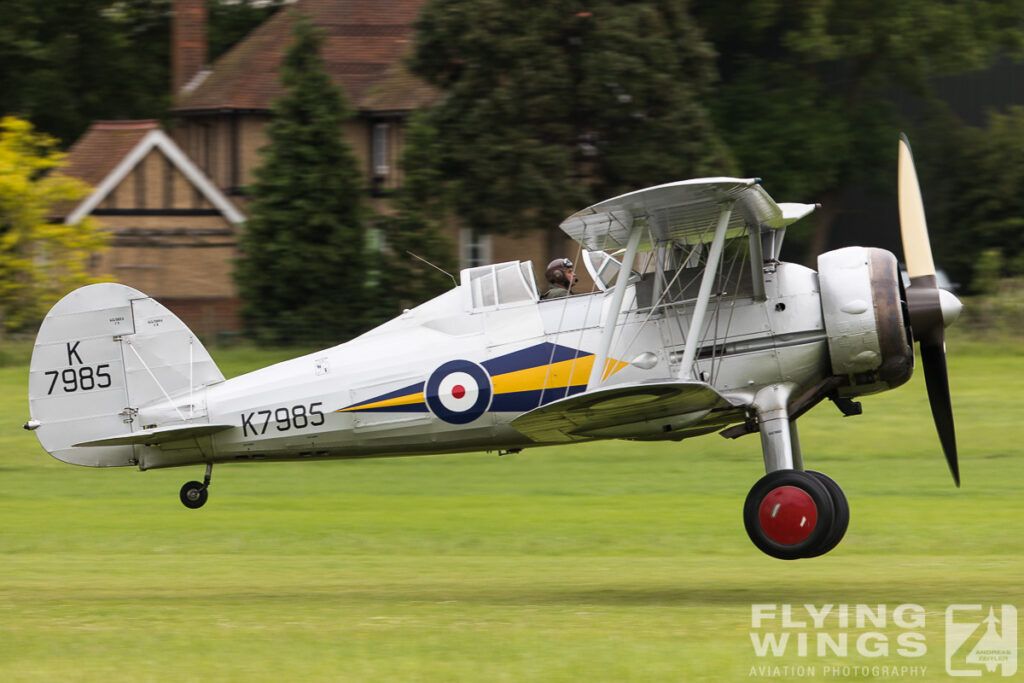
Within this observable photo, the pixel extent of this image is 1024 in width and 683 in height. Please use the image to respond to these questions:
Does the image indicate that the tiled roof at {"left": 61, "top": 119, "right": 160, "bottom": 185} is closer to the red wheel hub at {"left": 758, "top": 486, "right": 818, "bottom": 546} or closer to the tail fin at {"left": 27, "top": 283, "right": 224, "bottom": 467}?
the tail fin at {"left": 27, "top": 283, "right": 224, "bottom": 467}

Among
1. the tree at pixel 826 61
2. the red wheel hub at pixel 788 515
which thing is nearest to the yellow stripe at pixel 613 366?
the red wheel hub at pixel 788 515

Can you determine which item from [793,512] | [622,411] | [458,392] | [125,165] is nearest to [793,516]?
[793,512]

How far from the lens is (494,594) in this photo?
11367mm

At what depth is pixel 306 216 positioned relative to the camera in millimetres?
31891

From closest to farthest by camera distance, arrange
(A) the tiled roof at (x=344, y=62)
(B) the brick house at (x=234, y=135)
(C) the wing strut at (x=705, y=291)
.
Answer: (C) the wing strut at (x=705, y=291), (B) the brick house at (x=234, y=135), (A) the tiled roof at (x=344, y=62)

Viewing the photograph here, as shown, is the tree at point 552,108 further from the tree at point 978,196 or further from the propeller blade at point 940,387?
the propeller blade at point 940,387

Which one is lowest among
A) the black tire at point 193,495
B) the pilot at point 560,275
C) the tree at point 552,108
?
the tree at point 552,108

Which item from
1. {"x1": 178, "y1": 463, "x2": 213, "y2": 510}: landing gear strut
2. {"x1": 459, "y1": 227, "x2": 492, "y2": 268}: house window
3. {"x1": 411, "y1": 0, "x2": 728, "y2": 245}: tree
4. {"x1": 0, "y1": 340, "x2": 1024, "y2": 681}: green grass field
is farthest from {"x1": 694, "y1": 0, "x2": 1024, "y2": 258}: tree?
{"x1": 178, "y1": 463, "x2": 213, "y2": 510}: landing gear strut

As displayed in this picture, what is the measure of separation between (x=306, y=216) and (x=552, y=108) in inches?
243

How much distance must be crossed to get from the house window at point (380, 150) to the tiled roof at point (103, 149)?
5992 millimetres

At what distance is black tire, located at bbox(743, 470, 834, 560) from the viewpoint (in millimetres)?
10016

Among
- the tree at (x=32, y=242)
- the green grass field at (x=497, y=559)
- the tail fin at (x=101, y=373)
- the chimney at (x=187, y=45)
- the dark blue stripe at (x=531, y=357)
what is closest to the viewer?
the green grass field at (x=497, y=559)

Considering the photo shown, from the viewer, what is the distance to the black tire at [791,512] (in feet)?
32.9

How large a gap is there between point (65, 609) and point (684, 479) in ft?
33.4
